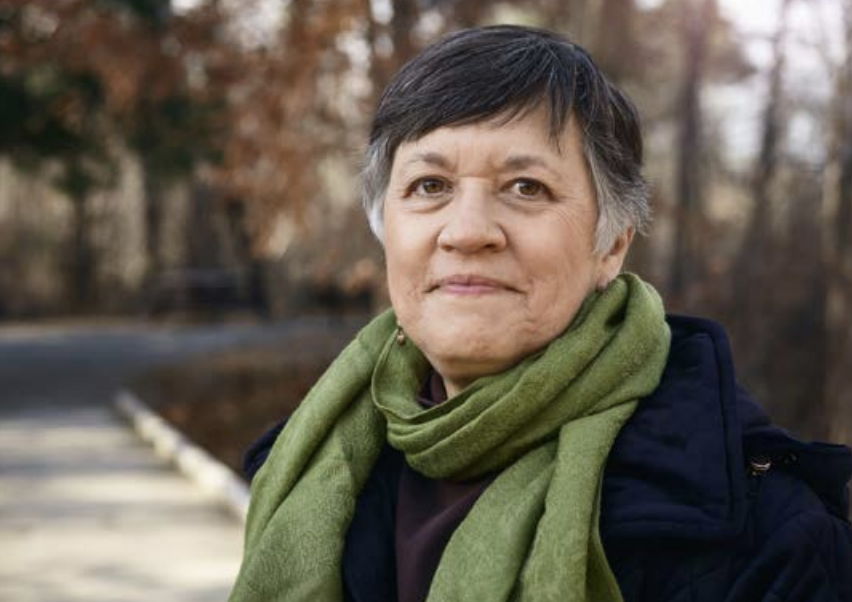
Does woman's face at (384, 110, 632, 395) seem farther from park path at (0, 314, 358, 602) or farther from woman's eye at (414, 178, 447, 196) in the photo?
park path at (0, 314, 358, 602)

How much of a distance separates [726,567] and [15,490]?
7.49m

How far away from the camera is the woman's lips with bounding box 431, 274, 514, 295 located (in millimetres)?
1799

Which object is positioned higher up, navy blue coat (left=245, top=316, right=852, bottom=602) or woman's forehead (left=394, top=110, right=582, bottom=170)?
woman's forehead (left=394, top=110, right=582, bottom=170)

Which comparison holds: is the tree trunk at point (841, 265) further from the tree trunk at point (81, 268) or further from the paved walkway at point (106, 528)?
the tree trunk at point (81, 268)

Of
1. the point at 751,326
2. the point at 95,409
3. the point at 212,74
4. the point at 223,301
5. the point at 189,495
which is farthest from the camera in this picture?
the point at 223,301

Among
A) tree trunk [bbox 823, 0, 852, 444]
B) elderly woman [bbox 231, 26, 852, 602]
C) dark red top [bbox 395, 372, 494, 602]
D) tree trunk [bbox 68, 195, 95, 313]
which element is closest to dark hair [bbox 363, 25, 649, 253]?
elderly woman [bbox 231, 26, 852, 602]

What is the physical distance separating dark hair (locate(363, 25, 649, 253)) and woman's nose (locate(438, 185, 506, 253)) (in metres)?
0.11

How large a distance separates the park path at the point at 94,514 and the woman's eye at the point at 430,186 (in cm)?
423

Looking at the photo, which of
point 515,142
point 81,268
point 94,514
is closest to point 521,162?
point 515,142

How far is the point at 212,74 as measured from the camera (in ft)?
35.0

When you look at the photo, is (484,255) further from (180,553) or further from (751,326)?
(751,326)

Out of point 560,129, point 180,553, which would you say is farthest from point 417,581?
point 180,553

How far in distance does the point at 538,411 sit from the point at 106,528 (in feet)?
19.4

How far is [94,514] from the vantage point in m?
A: 7.54
